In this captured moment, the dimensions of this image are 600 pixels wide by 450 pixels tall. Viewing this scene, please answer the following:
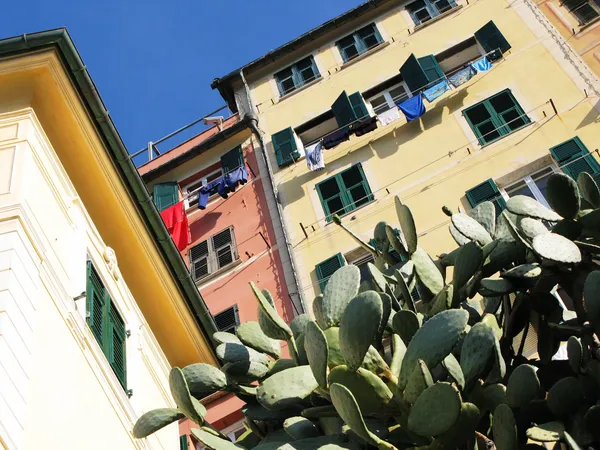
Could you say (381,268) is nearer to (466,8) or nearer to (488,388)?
(488,388)

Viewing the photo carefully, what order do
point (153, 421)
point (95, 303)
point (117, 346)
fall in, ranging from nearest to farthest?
point (153, 421) → point (95, 303) → point (117, 346)

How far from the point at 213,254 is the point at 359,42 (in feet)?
24.4

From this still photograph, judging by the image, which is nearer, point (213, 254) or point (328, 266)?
point (328, 266)

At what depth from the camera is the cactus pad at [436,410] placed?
277 centimetres

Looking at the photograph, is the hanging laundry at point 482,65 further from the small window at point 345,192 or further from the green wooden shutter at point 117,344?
the green wooden shutter at point 117,344

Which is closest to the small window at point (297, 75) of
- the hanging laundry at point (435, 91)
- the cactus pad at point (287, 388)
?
the hanging laundry at point (435, 91)

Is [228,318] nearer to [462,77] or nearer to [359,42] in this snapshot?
[462,77]

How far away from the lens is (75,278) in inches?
288

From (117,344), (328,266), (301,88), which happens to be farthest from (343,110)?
(117,344)

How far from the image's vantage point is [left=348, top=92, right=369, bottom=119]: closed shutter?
57.2ft

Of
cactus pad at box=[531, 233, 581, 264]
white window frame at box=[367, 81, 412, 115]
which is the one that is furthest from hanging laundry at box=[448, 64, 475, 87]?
cactus pad at box=[531, 233, 581, 264]

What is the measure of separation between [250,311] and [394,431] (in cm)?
1267

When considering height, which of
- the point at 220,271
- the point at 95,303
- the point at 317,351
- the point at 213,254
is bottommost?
the point at 220,271

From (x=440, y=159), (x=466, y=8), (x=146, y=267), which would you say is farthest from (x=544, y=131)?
(x=146, y=267)
